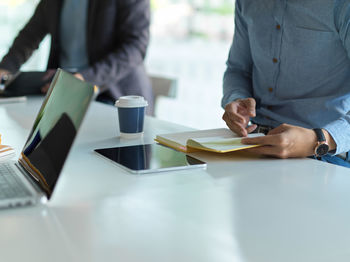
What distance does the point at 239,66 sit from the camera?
1830 mm

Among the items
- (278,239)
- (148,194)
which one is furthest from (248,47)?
(278,239)

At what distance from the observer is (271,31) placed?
1.63 meters

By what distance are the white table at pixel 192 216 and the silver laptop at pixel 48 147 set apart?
31mm

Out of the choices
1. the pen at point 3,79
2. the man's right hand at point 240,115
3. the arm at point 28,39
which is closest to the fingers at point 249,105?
the man's right hand at point 240,115

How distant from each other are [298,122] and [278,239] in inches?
34.1

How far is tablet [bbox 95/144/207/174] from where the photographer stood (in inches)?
44.8

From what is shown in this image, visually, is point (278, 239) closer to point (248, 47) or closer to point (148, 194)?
point (148, 194)

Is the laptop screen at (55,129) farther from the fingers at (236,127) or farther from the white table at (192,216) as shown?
the fingers at (236,127)

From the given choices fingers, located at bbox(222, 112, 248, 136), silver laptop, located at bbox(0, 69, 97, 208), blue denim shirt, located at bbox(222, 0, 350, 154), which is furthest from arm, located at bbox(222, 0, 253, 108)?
silver laptop, located at bbox(0, 69, 97, 208)

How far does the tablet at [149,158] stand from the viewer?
1137mm

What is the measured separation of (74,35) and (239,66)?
3.95 feet

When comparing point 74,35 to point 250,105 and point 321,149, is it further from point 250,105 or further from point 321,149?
point 321,149

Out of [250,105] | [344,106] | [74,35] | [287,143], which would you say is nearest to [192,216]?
[287,143]

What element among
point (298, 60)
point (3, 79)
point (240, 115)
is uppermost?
point (298, 60)
